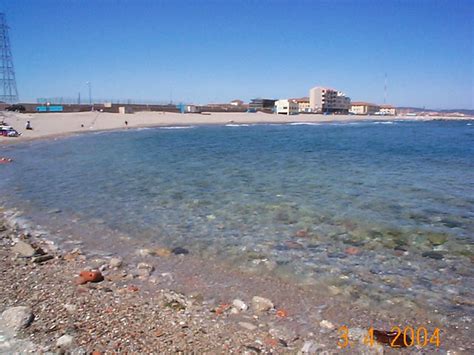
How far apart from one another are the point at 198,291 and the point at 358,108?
197378 millimetres

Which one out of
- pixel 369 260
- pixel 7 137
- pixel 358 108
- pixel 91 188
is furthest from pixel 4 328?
pixel 358 108

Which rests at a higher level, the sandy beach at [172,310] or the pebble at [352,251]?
the sandy beach at [172,310]

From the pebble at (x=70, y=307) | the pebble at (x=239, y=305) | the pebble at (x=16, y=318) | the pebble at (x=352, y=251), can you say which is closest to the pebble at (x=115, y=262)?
the pebble at (x=70, y=307)

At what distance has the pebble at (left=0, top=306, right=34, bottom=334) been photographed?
4.34m

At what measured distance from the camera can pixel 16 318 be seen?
447 centimetres

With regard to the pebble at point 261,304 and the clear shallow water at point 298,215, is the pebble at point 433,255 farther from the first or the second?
the pebble at point 261,304

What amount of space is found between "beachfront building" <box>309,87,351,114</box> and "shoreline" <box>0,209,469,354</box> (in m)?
166

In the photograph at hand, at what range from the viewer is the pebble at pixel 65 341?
401cm

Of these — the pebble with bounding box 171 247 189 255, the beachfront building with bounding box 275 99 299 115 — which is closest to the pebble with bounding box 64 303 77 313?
the pebble with bounding box 171 247 189 255

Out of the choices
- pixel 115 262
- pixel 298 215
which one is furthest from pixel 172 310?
pixel 298 215

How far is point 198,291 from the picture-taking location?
5.99 meters
